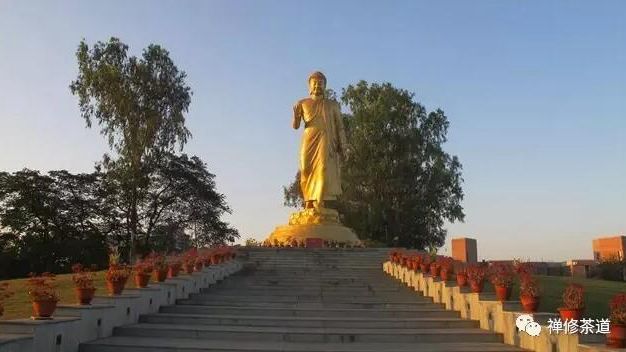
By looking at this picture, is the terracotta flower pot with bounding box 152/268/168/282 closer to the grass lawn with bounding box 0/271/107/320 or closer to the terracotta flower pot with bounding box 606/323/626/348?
the grass lawn with bounding box 0/271/107/320

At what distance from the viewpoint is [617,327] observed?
5.27 m

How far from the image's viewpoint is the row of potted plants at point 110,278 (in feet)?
21.8

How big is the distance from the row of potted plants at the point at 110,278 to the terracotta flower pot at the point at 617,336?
19.2ft

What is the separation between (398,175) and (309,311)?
20.7 metres

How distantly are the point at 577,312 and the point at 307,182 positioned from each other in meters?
16.7

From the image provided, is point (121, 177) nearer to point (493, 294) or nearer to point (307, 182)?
point (307, 182)

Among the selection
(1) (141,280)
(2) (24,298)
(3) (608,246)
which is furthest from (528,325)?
(3) (608,246)

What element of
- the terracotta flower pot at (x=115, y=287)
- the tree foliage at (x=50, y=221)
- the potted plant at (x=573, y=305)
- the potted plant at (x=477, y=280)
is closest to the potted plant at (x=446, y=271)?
the potted plant at (x=477, y=280)

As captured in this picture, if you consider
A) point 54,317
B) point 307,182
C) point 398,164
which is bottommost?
point 54,317

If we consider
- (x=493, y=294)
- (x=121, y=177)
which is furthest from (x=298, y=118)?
(x=493, y=294)

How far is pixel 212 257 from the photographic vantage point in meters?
13.7

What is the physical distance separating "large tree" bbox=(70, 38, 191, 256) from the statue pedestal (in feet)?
22.9

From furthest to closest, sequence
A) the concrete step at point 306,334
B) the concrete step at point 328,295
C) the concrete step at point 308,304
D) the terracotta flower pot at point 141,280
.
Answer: the concrete step at point 328,295 < the concrete step at point 308,304 < the terracotta flower pot at point 141,280 < the concrete step at point 306,334

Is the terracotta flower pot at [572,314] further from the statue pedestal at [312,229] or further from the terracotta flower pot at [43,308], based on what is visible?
the statue pedestal at [312,229]
